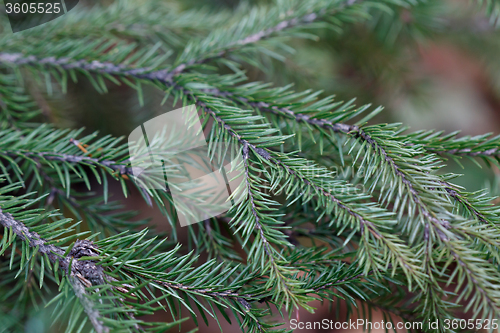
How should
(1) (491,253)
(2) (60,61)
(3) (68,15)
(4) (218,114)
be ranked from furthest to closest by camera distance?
1. (3) (68,15)
2. (2) (60,61)
3. (4) (218,114)
4. (1) (491,253)

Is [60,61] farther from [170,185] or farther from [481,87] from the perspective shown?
[481,87]

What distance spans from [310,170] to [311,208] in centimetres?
14

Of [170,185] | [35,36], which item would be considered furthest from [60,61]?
[170,185]

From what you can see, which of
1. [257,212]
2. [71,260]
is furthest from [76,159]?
[257,212]

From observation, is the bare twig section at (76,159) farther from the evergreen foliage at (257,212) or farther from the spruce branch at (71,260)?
the spruce branch at (71,260)

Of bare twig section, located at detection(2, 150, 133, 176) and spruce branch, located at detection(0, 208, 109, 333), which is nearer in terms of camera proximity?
spruce branch, located at detection(0, 208, 109, 333)

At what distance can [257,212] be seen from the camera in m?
0.45

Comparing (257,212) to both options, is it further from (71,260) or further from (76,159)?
(76,159)

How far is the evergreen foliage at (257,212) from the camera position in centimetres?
41

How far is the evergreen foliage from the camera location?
1.33 feet

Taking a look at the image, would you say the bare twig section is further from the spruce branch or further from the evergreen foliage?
the spruce branch

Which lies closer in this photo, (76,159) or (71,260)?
(71,260)

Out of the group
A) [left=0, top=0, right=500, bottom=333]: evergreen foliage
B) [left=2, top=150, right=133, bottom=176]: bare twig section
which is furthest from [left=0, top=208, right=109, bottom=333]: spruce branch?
[left=2, top=150, right=133, bottom=176]: bare twig section

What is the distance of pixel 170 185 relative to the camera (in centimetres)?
54
